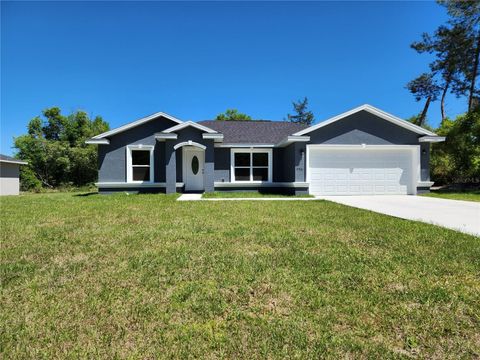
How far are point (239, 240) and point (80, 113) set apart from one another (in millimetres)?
30873

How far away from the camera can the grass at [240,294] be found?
2.03 metres

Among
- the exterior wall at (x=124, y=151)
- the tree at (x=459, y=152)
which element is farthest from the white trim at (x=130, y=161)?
the tree at (x=459, y=152)

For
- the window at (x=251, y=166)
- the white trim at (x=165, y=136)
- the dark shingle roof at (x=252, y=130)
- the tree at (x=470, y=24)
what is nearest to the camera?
the white trim at (x=165, y=136)

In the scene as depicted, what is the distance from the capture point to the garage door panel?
1341 cm

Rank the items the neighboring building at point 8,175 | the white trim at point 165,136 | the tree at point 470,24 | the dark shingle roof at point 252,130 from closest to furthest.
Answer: the white trim at point 165,136, the dark shingle roof at point 252,130, the neighboring building at point 8,175, the tree at point 470,24

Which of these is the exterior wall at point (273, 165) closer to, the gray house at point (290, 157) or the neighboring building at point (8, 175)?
the gray house at point (290, 157)

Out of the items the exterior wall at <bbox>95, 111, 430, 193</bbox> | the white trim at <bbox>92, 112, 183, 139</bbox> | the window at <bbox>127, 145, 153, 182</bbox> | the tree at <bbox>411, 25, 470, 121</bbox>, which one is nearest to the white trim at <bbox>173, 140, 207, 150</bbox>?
the exterior wall at <bbox>95, 111, 430, 193</bbox>

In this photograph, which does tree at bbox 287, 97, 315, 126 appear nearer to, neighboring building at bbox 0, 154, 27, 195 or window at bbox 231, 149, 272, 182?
window at bbox 231, 149, 272, 182

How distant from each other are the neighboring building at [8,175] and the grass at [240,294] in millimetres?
18059

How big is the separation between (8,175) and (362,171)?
81.4 ft

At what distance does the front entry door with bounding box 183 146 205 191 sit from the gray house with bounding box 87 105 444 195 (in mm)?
57

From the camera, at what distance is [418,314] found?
2.44 meters

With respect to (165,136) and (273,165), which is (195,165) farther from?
(273,165)

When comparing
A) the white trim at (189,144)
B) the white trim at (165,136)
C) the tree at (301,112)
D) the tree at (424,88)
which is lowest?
the white trim at (189,144)
